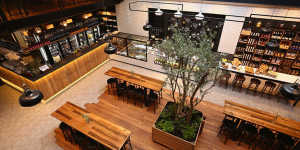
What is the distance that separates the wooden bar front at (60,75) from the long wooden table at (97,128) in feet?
7.86

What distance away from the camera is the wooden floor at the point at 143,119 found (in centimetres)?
518

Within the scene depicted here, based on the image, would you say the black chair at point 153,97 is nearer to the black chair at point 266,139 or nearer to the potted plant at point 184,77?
the potted plant at point 184,77

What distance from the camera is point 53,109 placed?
6.69 m

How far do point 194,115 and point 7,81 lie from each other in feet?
30.1

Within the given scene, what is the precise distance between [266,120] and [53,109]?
7.83 meters

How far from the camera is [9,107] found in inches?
273

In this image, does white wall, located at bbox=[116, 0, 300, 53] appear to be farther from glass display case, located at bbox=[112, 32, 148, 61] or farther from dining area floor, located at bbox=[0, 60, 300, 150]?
dining area floor, located at bbox=[0, 60, 300, 150]

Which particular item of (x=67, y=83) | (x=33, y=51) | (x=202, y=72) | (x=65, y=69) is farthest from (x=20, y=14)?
(x=202, y=72)

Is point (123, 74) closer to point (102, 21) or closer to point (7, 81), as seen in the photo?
point (7, 81)

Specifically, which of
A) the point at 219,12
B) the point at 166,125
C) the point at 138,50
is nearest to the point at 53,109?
the point at 166,125

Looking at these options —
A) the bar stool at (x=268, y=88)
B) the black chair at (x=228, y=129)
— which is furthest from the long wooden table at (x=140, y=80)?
the bar stool at (x=268, y=88)

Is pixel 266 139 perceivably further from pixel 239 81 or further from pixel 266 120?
pixel 239 81

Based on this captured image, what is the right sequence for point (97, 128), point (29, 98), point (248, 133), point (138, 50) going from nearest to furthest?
point (29, 98) < point (97, 128) < point (248, 133) < point (138, 50)

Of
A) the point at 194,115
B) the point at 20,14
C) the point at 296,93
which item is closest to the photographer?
the point at 296,93
